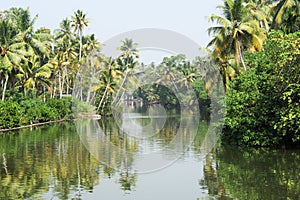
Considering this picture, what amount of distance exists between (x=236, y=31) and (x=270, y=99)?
5967mm

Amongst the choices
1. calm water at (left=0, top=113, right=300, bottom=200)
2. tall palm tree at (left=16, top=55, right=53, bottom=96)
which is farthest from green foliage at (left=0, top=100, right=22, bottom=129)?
calm water at (left=0, top=113, right=300, bottom=200)

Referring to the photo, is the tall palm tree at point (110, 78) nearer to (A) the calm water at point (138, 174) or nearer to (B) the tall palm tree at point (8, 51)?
(B) the tall palm tree at point (8, 51)

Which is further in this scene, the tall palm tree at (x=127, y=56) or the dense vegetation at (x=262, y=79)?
the tall palm tree at (x=127, y=56)

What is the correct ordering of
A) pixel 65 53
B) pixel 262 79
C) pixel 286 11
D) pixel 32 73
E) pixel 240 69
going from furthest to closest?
pixel 65 53 → pixel 32 73 → pixel 240 69 → pixel 286 11 → pixel 262 79

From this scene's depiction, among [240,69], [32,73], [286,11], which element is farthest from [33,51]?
[286,11]

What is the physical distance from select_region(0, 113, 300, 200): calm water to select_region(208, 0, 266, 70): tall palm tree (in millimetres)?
6483

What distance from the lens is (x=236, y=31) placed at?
2280cm

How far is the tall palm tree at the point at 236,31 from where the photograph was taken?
910 inches

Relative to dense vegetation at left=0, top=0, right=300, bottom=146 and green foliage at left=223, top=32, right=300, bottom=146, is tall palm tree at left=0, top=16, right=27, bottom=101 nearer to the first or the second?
dense vegetation at left=0, top=0, right=300, bottom=146

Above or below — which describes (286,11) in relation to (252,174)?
above

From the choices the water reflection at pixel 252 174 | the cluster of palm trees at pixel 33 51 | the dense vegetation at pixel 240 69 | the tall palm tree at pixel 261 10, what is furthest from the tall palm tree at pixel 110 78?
the water reflection at pixel 252 174

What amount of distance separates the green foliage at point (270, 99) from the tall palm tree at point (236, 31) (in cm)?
293

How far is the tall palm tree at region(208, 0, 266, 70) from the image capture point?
2311cm

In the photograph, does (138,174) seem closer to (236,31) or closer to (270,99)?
(270,99)
